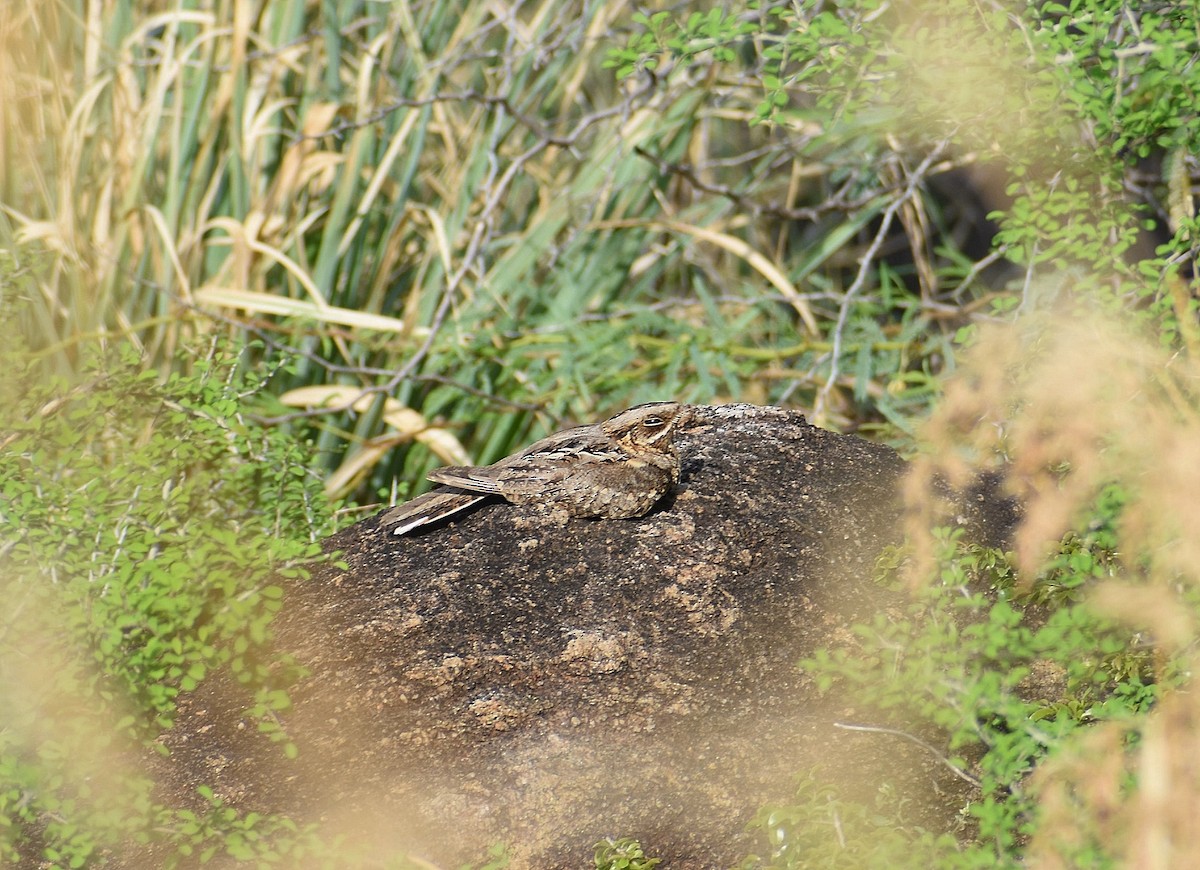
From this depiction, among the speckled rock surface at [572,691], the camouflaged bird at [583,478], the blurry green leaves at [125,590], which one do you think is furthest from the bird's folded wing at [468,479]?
the blurry green leaves at [125,590]

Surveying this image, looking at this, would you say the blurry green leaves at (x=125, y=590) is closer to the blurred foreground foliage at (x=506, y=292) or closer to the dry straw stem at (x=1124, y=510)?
the blurred foreground foliage at (x=506, y=292)

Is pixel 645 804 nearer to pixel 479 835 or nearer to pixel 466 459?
pixel 479 835

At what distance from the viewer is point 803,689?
2.64 meters

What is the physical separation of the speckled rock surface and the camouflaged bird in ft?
0.19

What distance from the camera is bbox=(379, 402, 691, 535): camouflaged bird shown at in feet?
9.65

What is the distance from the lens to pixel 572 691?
2.59m

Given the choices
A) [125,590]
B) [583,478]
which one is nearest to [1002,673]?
[583,478]

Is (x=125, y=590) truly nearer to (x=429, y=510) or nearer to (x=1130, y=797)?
(x=429, y=510)

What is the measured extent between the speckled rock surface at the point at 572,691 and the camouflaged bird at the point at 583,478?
0.06 metres

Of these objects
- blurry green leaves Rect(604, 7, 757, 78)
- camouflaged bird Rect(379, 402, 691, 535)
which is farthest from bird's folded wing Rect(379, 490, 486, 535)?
blurry green leaves Rect(604, 7, 757, 78)

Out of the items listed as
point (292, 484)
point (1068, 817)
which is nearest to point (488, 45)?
point (292, 484)

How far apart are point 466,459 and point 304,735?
215 centimetres

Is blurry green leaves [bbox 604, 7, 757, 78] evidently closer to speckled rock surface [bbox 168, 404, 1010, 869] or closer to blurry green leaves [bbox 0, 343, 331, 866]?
speckled rock surface [bbox 168, 404, 1010, 869]

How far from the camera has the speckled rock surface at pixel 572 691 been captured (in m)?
2.40
